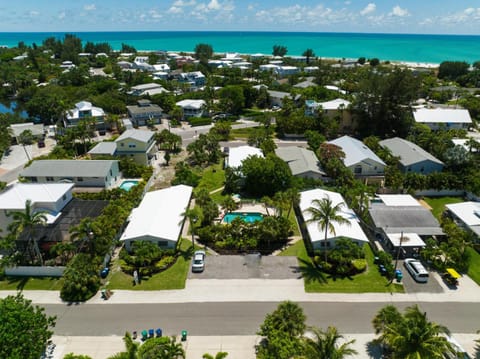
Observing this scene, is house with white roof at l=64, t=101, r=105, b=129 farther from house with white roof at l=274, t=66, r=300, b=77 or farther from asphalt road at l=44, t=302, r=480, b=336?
house with white roof at l=274, t=66, r=300, b=77

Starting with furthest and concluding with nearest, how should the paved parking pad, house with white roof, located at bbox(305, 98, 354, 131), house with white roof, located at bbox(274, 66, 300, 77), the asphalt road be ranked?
house with white roof, located at bbox(274, 66, 300, 77) → house with white roof, located at bbox(305, 98, 354, 131) → the paved parking pad → the asphalt road

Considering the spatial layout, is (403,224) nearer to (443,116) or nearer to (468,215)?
(468,215)

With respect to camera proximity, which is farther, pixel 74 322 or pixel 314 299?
pixel 314 299

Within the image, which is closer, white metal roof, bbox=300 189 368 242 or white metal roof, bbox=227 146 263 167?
white metal roof, bbox=300 189 368 242

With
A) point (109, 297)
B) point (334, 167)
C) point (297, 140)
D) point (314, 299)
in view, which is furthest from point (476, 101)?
point (109, 297)

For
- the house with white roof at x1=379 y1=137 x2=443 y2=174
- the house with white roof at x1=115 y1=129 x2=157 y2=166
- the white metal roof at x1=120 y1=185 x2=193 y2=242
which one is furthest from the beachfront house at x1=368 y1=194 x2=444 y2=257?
the house with white roof at x1=115 y1=129 x2=157 y2=166

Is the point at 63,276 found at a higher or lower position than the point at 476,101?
lower

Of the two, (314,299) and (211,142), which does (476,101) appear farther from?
(314,299)
